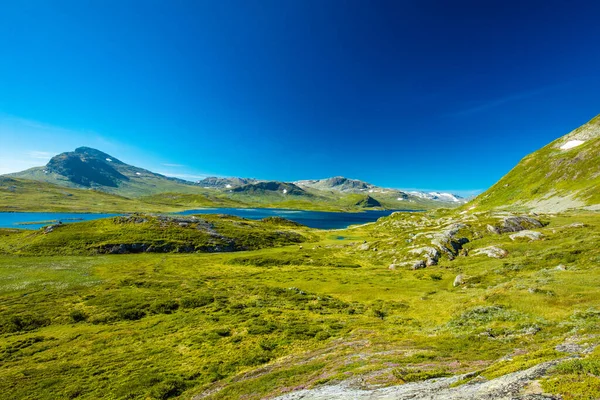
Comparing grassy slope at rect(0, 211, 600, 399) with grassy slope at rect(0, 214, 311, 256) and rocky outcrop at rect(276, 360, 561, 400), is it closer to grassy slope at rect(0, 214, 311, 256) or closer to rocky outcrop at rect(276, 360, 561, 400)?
rocky outcrop at rect(276, 360, 561, 400)

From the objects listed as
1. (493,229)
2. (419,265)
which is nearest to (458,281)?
(419,265)

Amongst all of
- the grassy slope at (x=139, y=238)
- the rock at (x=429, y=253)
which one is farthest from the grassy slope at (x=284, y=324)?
the grassy slope at (x=139, y=238)

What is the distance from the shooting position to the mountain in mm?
134000

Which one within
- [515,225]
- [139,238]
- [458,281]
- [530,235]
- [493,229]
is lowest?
[139,238]

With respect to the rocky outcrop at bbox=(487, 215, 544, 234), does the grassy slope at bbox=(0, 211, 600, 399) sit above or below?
below

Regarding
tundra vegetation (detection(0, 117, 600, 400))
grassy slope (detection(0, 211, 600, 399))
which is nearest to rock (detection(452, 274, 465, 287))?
tundra vegetation (detection(0, 117, 600, 400))

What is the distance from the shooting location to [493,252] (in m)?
64.6

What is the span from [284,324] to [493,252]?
5778 centimetres

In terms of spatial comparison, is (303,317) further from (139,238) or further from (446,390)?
(139,238)

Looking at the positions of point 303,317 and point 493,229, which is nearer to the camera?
point 303,317

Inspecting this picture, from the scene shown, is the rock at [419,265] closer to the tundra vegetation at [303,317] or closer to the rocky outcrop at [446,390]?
the tundra vegetation at [303,317]

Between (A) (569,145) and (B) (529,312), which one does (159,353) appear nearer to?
(B) (529,312)

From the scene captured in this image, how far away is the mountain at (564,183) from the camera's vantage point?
13400 centimetres

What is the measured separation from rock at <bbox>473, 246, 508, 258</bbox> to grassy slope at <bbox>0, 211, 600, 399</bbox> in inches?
129
